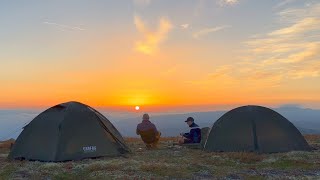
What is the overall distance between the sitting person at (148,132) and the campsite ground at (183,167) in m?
3.68

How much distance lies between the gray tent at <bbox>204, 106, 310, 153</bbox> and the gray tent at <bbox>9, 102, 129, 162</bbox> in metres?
6.53

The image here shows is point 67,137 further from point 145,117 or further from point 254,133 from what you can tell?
point 254,133

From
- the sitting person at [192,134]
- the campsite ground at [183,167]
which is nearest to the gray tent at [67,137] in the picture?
the campsite ground at [183,167]

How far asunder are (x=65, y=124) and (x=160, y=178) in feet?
27.9

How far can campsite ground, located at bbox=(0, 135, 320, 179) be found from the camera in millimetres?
18156

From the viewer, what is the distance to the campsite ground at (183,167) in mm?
18156

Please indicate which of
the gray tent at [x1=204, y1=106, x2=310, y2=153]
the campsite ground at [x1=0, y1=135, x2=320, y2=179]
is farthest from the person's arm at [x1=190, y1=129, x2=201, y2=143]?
the campsite ground at [x1=0, y1=135, x2=320, y2=179]

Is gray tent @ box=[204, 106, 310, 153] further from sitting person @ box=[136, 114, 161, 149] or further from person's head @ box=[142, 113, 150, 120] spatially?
person's head @ box=[142, 113, 150, 120]

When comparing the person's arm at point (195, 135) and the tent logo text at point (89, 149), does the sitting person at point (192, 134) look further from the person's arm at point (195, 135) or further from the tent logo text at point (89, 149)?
the tent logo text at point (89, 149)

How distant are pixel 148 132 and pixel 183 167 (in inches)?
344

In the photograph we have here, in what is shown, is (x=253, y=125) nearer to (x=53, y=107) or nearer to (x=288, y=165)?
(x=288, y=165)

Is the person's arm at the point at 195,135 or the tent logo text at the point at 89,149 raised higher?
the person's arm at the point at 195,135

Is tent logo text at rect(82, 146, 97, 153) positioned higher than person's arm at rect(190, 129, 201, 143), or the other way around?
person's arm at rect(190, 129, 201, 143)

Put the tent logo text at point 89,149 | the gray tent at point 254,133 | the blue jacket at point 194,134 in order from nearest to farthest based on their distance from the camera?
the tent logo text at point 89,149
the gray tent at point 254,133
the blue jacket at point 194,134
